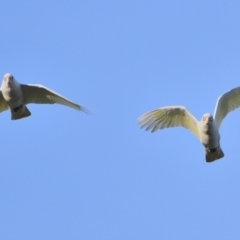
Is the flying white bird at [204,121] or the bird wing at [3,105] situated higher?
the bird wing at [3,105]

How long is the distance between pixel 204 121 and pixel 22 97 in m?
3.98

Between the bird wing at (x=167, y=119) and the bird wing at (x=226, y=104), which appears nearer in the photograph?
the bird wing at (x=226, y=104)

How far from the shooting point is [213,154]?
74.7 ft

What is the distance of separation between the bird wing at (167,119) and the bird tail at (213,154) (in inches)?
24.0

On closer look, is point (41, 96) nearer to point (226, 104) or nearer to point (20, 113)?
point (20, 113)

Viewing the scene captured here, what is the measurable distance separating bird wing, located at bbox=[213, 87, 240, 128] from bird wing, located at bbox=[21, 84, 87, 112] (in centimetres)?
289

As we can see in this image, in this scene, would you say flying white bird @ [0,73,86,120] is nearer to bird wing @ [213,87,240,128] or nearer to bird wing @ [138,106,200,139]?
bird wing @ [138,106,200,139]

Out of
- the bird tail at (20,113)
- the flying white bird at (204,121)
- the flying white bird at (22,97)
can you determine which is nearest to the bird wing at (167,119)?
the flying white bird at (204,121)

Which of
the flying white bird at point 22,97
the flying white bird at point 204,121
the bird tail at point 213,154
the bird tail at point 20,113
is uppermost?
the flying white bird at point 22,97

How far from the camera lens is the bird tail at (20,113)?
2328 centimetres

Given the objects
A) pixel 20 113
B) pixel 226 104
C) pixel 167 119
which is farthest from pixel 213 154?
pixel 20 113

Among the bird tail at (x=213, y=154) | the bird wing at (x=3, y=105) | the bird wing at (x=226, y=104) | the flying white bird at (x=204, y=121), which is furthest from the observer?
the bird wing at (x=3, y=105)

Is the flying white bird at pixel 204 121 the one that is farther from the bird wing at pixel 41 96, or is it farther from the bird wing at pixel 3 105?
the bird wing at pixel 3 105

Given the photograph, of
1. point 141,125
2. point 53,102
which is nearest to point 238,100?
point 141,125
